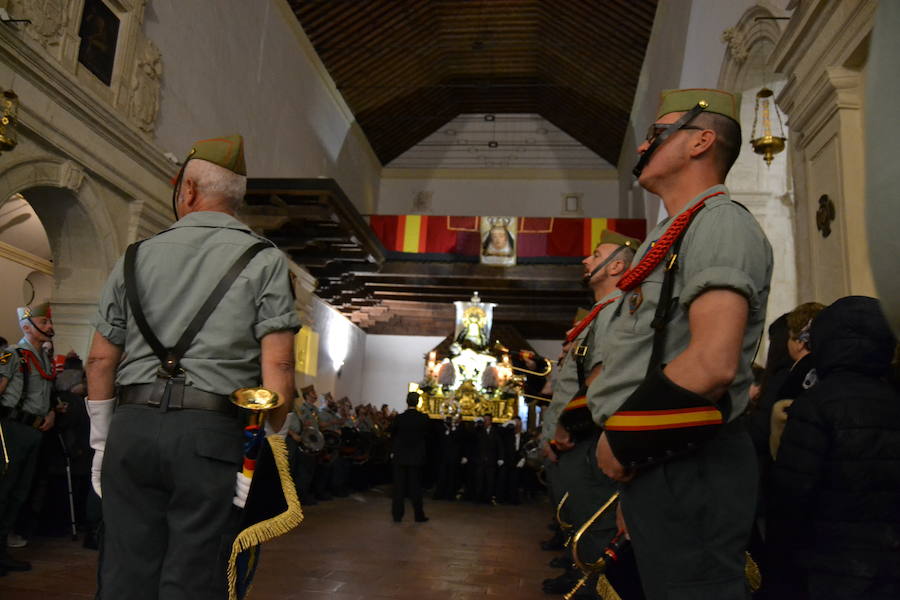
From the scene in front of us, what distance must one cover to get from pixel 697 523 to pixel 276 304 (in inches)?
46.8

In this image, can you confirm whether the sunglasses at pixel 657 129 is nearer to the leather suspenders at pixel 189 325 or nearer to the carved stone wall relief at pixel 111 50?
the leather suspenders at pixel 189 325

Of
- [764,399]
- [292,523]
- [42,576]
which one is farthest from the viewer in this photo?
[42,576]

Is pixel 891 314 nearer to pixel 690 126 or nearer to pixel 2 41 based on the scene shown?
pixel 690 126

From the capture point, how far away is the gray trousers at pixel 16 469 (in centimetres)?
437

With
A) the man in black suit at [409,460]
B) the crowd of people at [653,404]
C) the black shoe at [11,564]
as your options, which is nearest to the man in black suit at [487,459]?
the man in black suit at [409,460]

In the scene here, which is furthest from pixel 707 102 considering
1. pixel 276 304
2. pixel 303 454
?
pixel 303 454

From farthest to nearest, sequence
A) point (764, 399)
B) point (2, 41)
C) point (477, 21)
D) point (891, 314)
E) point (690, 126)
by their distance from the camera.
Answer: point (477, 21) → point (2, 41) → point (764, 399) → point (690, 126) → point (891, 314)

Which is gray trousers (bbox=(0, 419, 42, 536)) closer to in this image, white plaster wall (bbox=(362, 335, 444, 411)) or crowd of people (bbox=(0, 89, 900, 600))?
crowd of people (bbox=(0, 89, 900, 600))

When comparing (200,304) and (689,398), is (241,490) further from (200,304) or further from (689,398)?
(689,398)

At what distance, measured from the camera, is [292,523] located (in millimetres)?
1894

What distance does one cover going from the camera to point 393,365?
21531mm

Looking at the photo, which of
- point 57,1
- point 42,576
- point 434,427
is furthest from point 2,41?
point 434,427

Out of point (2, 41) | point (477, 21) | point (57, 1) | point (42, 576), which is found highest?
point (477, 21)

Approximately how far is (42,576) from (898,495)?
448cm
